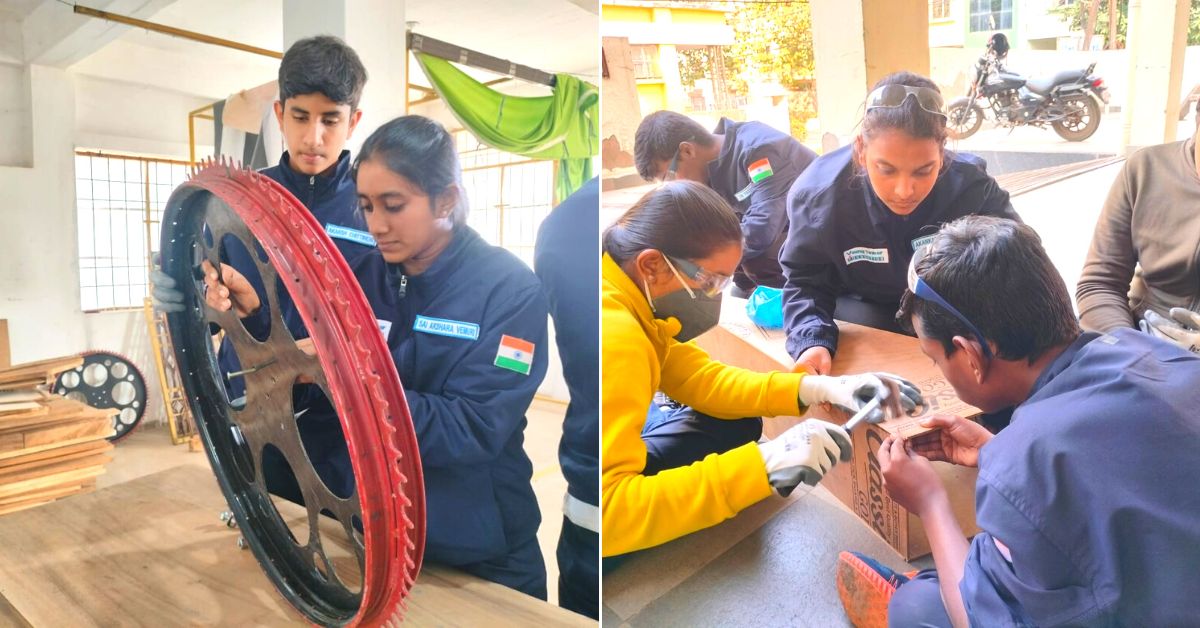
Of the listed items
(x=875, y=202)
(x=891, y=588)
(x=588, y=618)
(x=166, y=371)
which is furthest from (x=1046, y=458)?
(x=166, y=371)

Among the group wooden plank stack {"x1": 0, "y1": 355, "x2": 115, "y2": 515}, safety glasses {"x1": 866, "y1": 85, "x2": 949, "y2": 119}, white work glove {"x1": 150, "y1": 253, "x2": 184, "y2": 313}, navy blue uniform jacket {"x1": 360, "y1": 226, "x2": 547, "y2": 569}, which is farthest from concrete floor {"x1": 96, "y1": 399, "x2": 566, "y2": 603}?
wooden plank stack {"x1": 0, "y1": 355, "x2": 115, "y2": 515}

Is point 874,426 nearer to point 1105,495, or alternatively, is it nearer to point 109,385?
point 1105,495

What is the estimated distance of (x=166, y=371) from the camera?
1.68 meters

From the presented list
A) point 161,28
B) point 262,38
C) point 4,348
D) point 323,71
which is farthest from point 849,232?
point 4,348

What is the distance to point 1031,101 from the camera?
3.48 feet

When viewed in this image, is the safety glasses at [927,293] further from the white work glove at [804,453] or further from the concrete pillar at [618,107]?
the concrete pillar at [618,107]

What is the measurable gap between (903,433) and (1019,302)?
262 mm

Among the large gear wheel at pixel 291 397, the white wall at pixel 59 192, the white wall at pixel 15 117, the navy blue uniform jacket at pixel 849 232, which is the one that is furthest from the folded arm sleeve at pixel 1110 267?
the white wall at pixel 15 117

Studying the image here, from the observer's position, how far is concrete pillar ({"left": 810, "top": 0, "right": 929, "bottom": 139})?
1117mm

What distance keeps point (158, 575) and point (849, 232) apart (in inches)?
60.3

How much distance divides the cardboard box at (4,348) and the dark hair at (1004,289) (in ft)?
6.06

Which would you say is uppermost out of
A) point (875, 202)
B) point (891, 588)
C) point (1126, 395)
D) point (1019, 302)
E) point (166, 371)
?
point (875, 202)

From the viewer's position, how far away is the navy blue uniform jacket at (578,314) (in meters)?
1.30

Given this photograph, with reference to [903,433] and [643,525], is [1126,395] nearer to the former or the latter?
[903,433]
